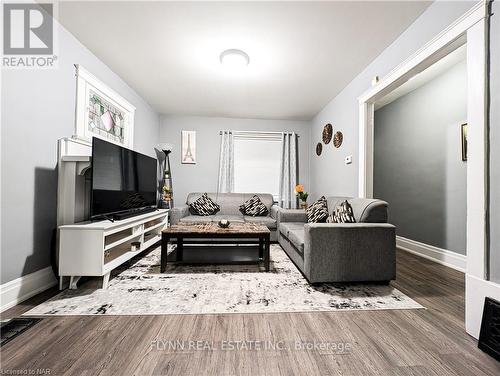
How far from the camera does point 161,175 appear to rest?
4.82 metres

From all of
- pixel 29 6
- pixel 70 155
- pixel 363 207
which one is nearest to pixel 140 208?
pixel 70 155

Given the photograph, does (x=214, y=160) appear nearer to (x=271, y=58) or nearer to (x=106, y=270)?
(x=271, y=58)

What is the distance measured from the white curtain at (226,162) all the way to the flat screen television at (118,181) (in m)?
1.78

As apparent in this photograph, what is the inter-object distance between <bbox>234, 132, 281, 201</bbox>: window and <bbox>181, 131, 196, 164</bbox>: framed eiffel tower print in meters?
0.92

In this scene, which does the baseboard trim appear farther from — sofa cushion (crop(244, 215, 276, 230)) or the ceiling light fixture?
the ceiling light fixture

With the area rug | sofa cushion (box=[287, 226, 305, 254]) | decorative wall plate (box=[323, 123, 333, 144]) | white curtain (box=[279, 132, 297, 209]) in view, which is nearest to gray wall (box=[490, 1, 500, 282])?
the area rug

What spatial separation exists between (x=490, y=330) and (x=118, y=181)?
3236mm

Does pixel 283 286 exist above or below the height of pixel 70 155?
below

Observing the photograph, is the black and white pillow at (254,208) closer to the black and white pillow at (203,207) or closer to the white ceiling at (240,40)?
the black and white pillow at (203,207)

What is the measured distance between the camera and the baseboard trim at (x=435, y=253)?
270 centimetres

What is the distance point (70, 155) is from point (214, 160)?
9.77 ft

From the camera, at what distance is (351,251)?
2.12 metres

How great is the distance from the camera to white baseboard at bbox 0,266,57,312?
1.70m

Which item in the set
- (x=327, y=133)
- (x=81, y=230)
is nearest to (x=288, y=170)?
(x=327, y=133)
